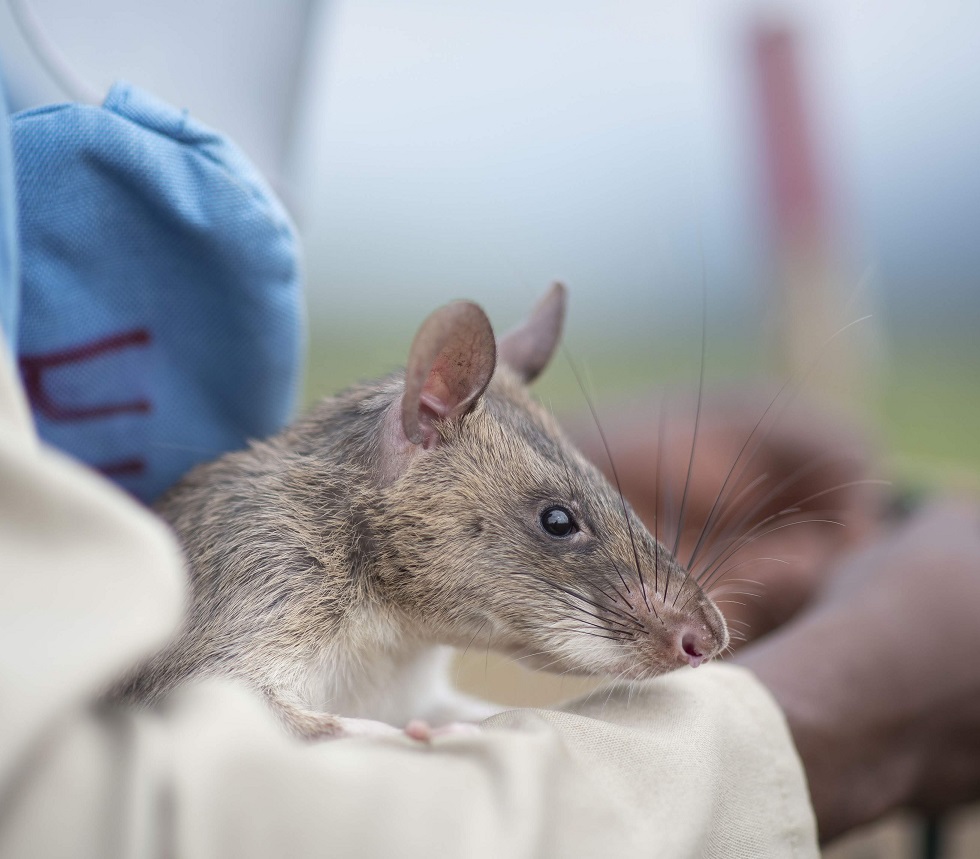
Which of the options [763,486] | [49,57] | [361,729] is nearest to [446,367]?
[361,729]

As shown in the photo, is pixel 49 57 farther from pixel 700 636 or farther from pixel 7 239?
pixel 700 636

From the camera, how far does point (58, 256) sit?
57.2 inches

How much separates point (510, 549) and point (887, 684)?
32.4 inches

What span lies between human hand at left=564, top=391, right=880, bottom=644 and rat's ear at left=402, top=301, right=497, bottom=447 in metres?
1.16

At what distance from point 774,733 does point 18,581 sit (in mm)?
1015

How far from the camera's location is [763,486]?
9.52ft

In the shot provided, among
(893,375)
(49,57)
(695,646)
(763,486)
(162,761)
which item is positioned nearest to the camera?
(162,761)

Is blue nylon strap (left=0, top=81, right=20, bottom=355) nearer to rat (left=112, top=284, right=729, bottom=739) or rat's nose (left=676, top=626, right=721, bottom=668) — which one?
rat (left=112, top=284, right=729, bottom=739)

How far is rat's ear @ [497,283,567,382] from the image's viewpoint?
1.78 metres

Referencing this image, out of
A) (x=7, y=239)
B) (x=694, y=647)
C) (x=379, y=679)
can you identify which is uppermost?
(x=7, y=239)

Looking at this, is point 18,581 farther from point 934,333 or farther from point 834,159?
point 934,333

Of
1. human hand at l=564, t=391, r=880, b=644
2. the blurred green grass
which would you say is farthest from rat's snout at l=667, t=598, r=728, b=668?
the blurred green grass

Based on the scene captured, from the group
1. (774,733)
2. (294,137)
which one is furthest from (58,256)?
(774,733)

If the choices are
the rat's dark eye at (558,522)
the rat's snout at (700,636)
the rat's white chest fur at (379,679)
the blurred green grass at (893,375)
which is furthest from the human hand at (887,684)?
the blurred green grass at (893,375)
